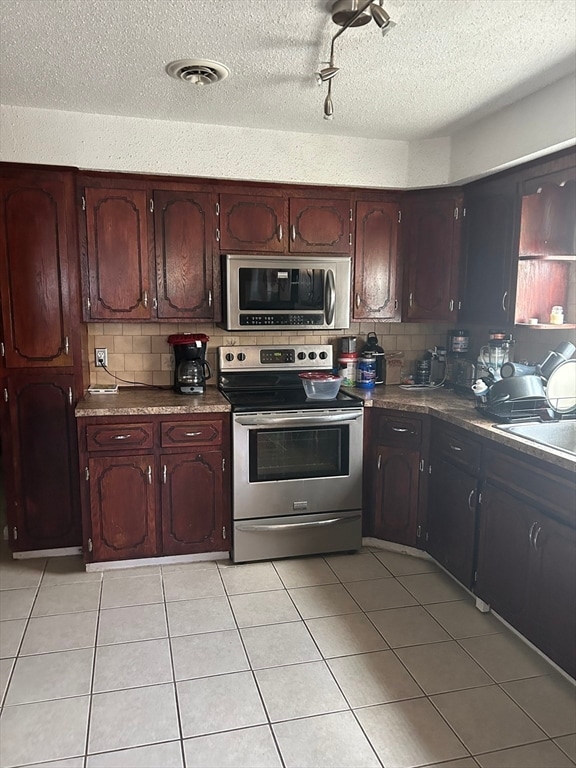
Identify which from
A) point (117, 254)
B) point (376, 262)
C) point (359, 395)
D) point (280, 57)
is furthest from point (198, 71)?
point (359, 395)

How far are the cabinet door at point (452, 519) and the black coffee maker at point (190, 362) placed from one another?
4.74ft

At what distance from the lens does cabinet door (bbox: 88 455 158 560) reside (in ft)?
9.76

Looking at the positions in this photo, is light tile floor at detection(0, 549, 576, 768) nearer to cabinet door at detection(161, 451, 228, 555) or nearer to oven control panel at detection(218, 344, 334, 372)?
cabinet door at detection(161, 451, 228, 555)

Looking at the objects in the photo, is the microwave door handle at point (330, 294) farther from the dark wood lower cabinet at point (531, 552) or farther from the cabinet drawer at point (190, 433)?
the dark wood lower cabinet at point (531, 552)

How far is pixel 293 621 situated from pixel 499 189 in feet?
8.10

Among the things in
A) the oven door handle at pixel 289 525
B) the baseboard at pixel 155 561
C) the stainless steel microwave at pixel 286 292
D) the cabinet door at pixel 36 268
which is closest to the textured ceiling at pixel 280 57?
the cabinet door at pixel 36 268

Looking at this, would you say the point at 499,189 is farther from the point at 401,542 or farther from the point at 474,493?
the point at 401,542

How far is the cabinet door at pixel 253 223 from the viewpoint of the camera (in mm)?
3266

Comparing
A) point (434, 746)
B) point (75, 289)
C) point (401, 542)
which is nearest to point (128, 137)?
point (75, 289)

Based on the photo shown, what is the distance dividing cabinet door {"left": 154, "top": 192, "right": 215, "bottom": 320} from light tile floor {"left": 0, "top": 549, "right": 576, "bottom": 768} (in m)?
1.52

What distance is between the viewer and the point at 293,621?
8.47 feet

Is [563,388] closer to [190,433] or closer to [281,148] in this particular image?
[190,433]

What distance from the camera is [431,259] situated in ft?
11.3

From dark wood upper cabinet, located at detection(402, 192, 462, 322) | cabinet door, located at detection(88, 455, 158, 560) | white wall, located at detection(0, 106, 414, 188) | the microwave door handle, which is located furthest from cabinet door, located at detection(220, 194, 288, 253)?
cabinet door, located at detection(88, 455, 158, 560)
